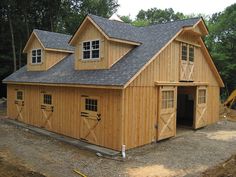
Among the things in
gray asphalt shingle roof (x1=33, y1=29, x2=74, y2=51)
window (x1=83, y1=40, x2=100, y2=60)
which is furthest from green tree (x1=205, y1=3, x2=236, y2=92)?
window (x1=83, y1=40, x2=100, y2=60)

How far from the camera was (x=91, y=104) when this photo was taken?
13828 mm

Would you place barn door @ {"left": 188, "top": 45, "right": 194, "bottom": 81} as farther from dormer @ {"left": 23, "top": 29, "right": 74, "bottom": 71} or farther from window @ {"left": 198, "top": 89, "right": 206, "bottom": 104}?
dormer @ {"left": 23, "top": 29, "right": 74, "bottom": 71}

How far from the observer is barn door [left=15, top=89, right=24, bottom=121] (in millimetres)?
19811

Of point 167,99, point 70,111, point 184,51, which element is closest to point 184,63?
point 184,51

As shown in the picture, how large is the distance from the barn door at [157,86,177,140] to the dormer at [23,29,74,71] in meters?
8.77

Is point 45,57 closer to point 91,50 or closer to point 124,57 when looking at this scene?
point 91,50

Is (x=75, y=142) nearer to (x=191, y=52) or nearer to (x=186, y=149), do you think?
(x=186, y=149)

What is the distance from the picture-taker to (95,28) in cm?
1458

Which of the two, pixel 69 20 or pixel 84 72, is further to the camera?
pixel 69 20

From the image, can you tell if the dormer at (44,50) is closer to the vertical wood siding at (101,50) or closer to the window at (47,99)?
the window at (47,99)

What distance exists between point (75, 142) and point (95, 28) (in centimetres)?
578

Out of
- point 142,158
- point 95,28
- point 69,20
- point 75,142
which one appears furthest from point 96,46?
point 69,20

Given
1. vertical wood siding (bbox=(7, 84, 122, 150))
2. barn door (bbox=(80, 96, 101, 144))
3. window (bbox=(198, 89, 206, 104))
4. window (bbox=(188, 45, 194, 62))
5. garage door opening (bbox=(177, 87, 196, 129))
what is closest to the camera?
vertical wood siding (bbox=(7, 84, 122, 150))

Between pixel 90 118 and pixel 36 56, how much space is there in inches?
350
